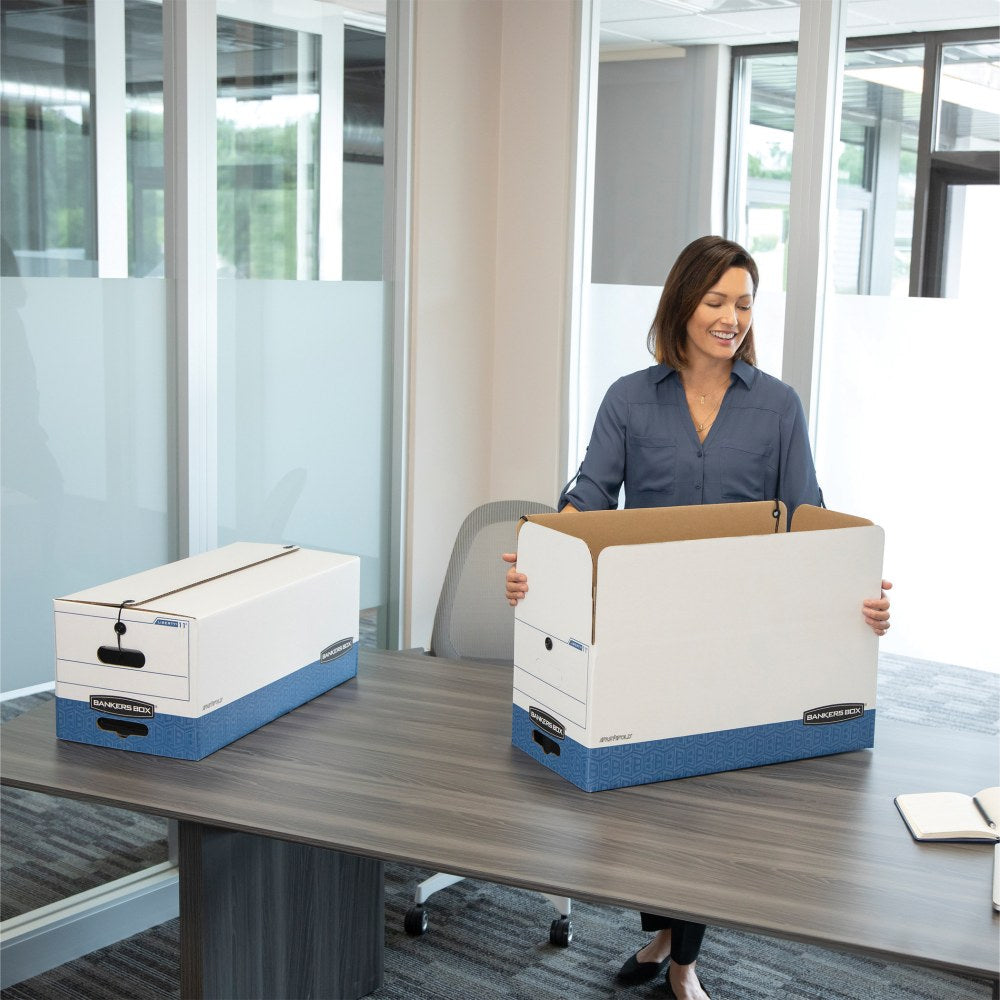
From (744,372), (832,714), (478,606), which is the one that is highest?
(744,372)

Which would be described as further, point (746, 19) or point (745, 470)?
point (746, 19)

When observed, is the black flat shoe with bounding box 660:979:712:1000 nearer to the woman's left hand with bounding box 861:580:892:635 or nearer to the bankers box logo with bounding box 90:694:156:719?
the woman's left hand with bounding box 861:580:892:635

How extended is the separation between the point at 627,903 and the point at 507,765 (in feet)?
1.52

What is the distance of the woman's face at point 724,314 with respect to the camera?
8.18 ft

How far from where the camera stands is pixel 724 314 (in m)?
2.49

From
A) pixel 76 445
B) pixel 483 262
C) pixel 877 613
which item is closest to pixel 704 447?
pixel 877 613

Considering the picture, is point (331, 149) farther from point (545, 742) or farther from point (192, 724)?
point (545, 742)

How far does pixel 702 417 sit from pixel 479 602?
84cm

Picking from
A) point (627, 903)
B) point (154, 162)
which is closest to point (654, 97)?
point (154, 162)

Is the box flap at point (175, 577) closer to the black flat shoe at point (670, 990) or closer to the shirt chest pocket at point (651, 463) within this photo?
the shirt chest pocket at point (651, 463)

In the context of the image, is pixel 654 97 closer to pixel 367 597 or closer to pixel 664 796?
pixel 367 597

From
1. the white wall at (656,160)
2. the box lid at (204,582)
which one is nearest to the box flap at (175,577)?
the box lid at (204,582)

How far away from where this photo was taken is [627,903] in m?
1.60

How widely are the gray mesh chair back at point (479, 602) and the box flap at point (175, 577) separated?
2.16 feet
